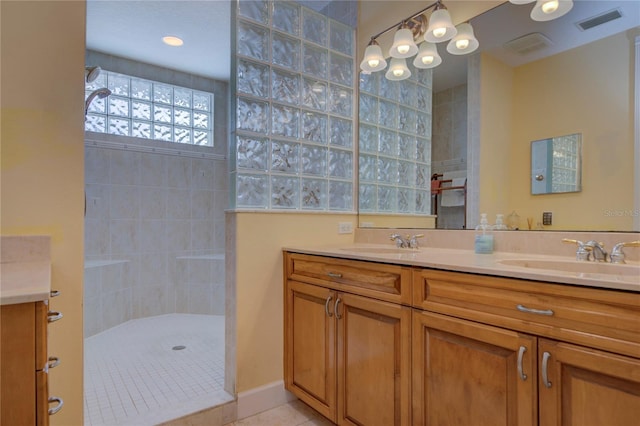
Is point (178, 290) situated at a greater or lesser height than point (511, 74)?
lesser

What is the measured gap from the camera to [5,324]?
0.70m

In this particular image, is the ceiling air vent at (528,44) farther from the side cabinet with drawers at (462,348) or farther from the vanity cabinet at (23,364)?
the vanity cabinet at (23,364)

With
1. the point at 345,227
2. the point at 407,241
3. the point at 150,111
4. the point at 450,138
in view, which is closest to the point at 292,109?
the point at 345,227

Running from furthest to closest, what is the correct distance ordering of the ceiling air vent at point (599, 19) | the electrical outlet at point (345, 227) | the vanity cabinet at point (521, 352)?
the electrical outlet at point (345, 227) < the ceiling air vent at point (599, 19) < the vanity cabinet at point (521, 352)

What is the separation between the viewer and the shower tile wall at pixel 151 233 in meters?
3.29

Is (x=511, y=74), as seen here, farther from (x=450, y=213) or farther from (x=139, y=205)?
(x=139, y=205)

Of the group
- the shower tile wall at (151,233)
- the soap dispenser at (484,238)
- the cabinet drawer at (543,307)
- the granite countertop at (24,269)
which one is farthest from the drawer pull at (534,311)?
the shower tile wall at (151,233)

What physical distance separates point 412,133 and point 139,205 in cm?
286

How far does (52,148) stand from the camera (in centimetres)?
126

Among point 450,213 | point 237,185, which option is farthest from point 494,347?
point 237,185

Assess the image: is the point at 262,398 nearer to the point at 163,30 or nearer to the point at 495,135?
the point at 495,135

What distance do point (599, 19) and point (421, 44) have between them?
832mm

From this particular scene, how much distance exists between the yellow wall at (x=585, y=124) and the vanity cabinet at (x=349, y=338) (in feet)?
2.55

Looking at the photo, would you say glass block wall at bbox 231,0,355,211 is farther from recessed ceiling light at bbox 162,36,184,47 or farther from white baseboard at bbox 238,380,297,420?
recessed ceiling light at bbox 162,36,184,47
